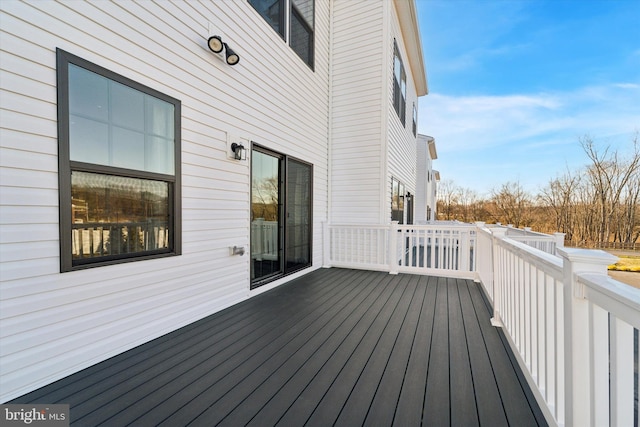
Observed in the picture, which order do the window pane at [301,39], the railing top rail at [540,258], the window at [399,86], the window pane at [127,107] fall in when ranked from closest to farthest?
the railing top rail at [540,258], the window pane at [127,107], the window pane at [301,39], the window at [399,86]

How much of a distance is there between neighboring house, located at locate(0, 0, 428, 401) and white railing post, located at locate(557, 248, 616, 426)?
2.85 m

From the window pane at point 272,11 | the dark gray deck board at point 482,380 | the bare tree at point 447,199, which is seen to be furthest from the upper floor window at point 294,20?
the bare tree at point 447,199

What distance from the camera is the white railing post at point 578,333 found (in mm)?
1034

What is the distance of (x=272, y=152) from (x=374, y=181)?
239 centimetres

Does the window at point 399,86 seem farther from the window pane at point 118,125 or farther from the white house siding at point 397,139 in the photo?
the window pane at point 118,125

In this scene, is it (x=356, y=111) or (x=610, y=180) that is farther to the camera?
(x=610, y=180)

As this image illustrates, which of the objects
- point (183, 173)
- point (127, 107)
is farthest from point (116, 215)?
point (127, 107)

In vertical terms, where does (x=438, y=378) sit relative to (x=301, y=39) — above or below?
below

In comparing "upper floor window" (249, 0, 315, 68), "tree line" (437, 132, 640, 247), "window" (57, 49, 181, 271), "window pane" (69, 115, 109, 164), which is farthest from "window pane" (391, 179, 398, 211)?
"tree line" (437, 132, 640, 247)

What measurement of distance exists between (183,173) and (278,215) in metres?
1.73

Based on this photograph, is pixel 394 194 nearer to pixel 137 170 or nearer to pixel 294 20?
pixel 294 20

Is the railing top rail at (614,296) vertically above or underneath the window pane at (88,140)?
underneath

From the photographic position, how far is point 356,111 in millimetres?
5641

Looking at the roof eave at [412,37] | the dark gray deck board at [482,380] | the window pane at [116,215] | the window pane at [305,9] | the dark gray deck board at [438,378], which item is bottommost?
the dark gray deck board at [482,380]
